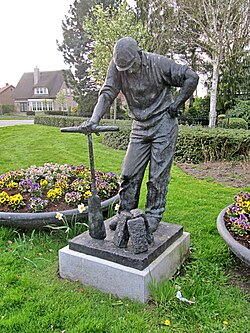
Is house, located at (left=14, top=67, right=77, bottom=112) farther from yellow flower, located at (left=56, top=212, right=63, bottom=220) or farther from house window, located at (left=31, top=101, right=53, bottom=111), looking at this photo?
yellow flower, located at (left=56, top=212, right=63, bottom=220)

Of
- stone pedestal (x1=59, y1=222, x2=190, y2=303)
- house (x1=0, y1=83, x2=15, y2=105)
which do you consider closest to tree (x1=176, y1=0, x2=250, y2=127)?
stone pedestal (x1=59, y1=222, x2=190, y2=303)

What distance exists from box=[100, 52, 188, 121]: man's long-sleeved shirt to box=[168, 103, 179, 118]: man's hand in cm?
4

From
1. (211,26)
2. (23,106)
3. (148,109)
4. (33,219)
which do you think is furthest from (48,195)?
(23,106)

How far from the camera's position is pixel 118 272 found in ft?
8.72

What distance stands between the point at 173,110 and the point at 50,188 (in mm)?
2397

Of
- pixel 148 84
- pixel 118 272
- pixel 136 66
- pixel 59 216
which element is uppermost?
pixel 136 66

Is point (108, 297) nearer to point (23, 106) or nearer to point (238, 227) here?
point (238, 227)

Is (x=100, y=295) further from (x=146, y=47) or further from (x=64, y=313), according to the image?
(x=146, y=47)

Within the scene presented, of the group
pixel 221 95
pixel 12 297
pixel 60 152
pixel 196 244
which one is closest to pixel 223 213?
pixel 196 244

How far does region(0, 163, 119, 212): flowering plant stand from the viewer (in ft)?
13.2

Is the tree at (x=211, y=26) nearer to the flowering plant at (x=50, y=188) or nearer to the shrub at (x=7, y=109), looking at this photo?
the flowering plant at (x=50, y=188)

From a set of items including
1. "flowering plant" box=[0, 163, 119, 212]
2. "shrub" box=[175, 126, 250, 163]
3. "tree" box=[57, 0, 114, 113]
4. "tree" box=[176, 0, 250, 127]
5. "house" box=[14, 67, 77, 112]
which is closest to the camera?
"flowering plant" box=[0, 163, 119, 212]

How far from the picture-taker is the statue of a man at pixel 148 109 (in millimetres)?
2754

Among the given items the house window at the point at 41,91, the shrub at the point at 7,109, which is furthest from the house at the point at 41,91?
the shrub at the point at 7,109
